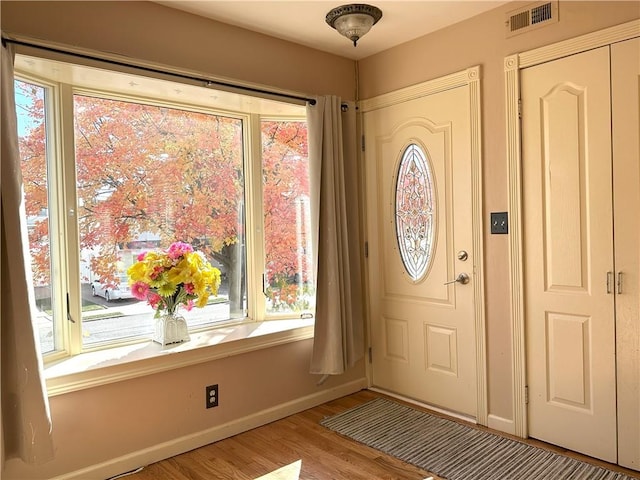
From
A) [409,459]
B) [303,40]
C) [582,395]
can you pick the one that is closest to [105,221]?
[303,40]

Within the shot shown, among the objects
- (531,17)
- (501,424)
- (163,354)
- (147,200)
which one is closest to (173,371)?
(163,354)

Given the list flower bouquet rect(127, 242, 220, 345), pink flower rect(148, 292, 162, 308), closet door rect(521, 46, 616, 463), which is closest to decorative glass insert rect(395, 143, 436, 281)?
closet door rect(521, 46, 616, 463)

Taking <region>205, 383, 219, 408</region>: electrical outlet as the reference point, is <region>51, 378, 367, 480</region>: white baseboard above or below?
below

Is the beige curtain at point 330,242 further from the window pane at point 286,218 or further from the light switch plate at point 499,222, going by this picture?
the light switch plate at point 499,222

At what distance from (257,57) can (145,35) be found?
730 mm

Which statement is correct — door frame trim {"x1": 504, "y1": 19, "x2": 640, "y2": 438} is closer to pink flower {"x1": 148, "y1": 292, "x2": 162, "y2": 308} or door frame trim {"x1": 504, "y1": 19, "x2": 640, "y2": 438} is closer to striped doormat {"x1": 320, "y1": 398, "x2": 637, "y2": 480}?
striped doormat {"x1": 320, "y1": 398, "x2": 637, "y2": 480}

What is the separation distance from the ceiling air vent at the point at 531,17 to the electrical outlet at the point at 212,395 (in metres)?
2.70

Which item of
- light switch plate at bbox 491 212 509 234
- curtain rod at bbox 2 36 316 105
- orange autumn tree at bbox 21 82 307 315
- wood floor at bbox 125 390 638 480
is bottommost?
wood floor at bbox 125 390 638 480

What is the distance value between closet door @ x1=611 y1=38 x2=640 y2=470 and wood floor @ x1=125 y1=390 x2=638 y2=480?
0.80ft

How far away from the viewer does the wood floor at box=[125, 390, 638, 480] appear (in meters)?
2.45

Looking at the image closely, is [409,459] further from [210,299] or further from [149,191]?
[149,191]

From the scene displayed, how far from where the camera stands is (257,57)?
3064mm

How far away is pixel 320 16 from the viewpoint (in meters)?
2.83

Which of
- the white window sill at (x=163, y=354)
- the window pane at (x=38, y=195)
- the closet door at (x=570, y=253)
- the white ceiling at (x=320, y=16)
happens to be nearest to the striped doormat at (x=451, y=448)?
the closet door at (x=570, y=253)
